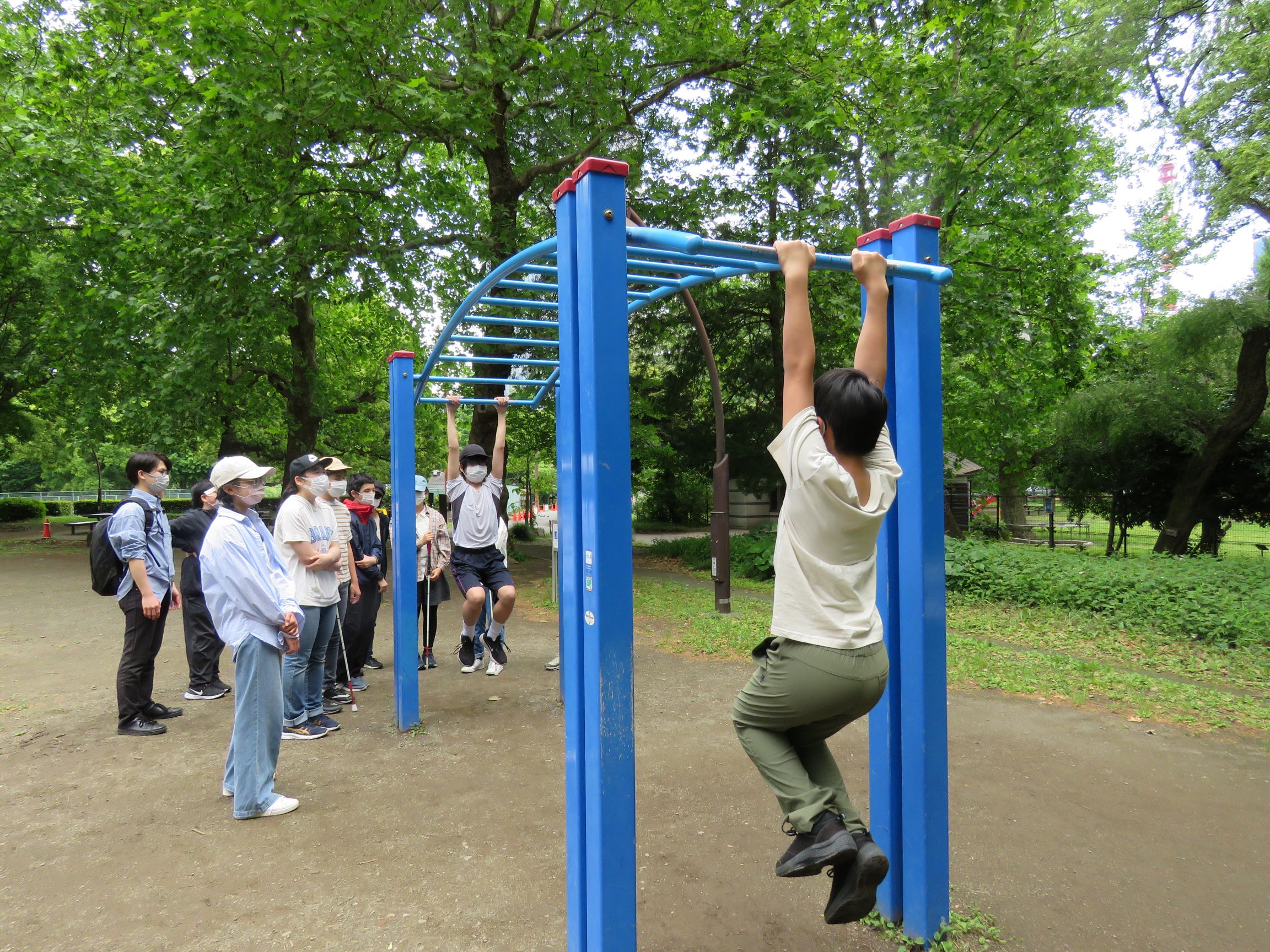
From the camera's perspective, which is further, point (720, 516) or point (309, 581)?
point (720, 516)

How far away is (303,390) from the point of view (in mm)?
16672

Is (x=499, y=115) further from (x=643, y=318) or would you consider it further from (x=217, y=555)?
(x=217, y=555)

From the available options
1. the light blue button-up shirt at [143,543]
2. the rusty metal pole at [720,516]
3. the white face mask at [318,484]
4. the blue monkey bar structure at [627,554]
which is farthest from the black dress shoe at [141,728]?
the rusty metal pole at [720,516]

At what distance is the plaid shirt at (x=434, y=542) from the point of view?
673 centimetres

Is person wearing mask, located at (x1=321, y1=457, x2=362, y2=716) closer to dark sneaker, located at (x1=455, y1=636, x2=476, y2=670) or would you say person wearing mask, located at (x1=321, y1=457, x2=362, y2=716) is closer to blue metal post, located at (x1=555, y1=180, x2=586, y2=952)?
dark sneaker, located at (x1=455, y1=636, x2=476, y2=670)

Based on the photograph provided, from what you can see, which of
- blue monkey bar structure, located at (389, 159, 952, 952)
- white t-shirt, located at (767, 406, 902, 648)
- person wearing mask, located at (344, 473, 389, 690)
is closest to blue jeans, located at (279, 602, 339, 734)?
person wearing mask, located at (344, 473, 389, 690)

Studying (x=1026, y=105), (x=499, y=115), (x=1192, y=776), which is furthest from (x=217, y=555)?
(x=1026, y=105)

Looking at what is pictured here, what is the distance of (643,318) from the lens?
1539cm

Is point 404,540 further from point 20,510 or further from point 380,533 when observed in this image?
point 20,510

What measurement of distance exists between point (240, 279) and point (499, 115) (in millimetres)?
4617

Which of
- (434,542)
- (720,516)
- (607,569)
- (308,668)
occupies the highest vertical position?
(607,569)

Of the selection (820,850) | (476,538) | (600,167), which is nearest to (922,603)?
(820,850)

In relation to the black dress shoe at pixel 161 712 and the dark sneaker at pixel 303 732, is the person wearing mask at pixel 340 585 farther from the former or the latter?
the black dress shoe at pixel 161 712

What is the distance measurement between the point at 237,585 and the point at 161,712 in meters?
2.68
